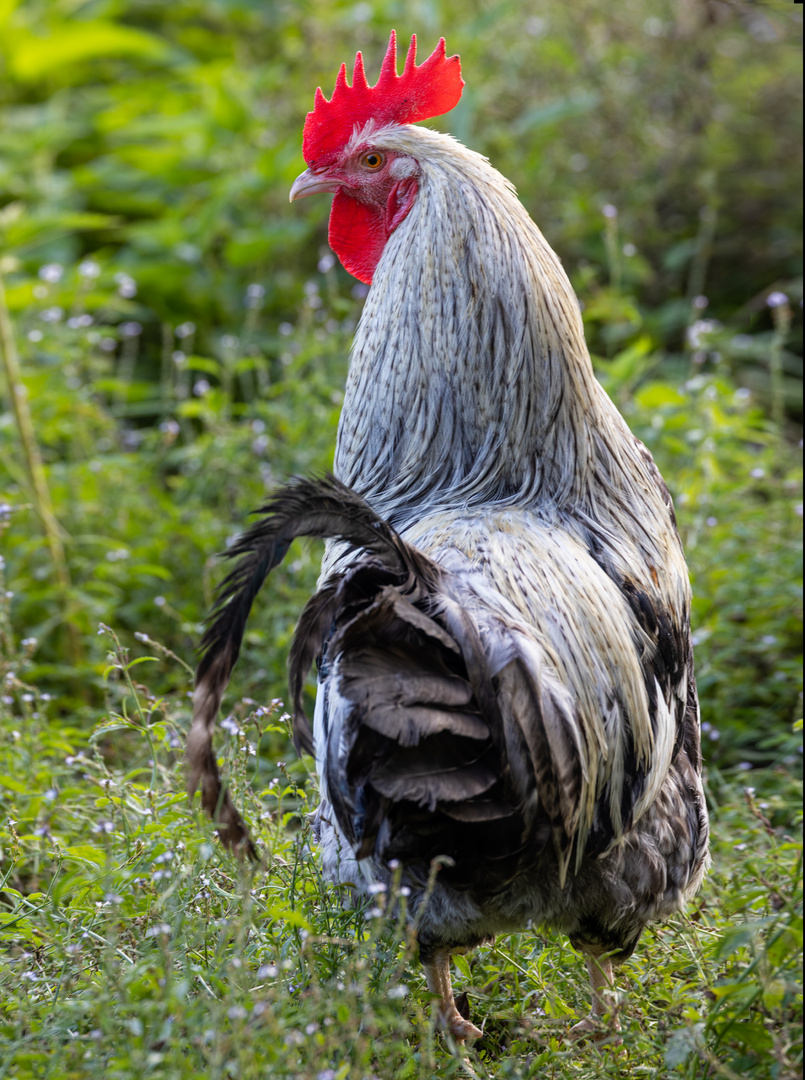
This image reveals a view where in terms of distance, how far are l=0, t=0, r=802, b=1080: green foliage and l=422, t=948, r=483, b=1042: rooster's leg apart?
7 centimetres

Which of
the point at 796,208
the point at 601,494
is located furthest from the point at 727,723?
the point at 796,208

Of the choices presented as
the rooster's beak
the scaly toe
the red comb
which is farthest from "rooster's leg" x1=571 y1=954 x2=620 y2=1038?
the red comb

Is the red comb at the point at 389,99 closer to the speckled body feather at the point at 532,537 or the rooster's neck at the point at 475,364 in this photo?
the speckled body feather at the point at 532,537

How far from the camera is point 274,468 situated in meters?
4.19

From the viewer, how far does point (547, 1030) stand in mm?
2158

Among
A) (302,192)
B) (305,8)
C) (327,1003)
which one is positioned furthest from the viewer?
(305,8)

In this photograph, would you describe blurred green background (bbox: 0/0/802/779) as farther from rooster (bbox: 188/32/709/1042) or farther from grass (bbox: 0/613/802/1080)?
Result: rooster (bbox: 188/32/709/1042)

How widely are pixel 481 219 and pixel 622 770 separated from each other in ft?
4.14

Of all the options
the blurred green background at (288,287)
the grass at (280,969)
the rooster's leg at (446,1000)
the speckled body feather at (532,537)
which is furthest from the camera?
the blurred green background at (288,287)

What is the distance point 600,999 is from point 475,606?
904mm

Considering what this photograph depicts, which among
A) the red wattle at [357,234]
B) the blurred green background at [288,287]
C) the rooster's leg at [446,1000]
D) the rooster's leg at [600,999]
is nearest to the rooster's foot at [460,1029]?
the rooster's leg at [446,1000]

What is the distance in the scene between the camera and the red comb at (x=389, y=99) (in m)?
2.83

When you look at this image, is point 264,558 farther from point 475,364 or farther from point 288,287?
point 288,287

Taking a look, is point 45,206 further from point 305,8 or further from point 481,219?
point 481,219
